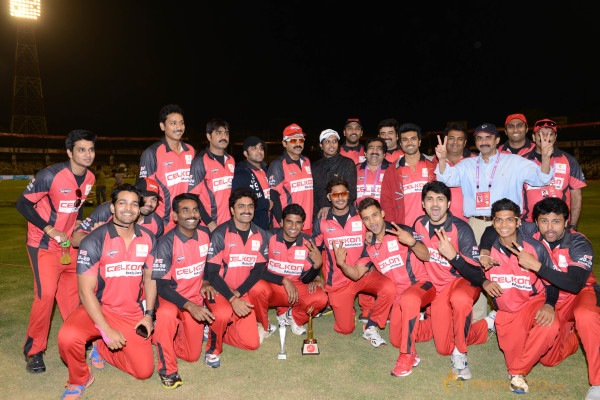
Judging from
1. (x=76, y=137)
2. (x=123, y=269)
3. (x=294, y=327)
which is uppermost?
(x=76, y=137)

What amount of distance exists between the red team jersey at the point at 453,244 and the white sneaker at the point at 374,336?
864 mm

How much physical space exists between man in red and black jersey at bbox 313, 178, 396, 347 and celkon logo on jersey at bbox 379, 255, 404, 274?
0.45ft

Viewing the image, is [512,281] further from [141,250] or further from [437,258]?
[141,250]

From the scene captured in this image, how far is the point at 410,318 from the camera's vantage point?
173 inches

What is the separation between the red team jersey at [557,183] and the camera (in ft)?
19.4

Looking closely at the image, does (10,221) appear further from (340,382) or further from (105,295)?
(340,382)

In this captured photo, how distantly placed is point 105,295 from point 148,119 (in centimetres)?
7228

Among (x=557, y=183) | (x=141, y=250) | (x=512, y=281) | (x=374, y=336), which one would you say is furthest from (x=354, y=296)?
(x=557, y=183)

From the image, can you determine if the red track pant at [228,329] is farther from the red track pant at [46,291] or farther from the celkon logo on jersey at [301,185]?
the celkon logo on jersey at [301,185]

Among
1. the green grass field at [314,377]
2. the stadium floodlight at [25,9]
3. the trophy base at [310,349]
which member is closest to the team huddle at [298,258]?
the green grass field at [314,377]

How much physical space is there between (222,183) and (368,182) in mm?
2193

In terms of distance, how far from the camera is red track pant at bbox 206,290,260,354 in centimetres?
458

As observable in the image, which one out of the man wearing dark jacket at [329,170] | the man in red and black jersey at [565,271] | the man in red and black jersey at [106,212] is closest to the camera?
the man in red and black jersey at [565,271]

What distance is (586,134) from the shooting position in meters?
36.4
